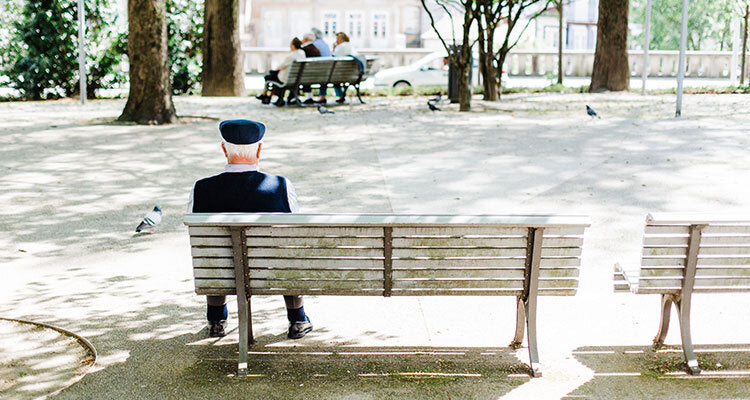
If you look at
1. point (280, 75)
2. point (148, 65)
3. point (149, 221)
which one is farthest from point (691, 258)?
point (280, 75)

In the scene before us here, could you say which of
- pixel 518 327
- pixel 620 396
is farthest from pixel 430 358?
pixel 620 396

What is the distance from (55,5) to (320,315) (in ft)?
55.4

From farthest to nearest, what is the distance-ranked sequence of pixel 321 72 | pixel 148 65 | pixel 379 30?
pixel 379 30
pixel 321 72
pixel 148 65

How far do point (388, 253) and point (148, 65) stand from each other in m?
10.7

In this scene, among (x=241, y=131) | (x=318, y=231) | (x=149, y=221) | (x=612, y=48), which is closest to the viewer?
(x=318, y=231)

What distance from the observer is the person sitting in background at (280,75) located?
727 inches

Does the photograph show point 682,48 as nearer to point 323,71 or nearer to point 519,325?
point 323,71

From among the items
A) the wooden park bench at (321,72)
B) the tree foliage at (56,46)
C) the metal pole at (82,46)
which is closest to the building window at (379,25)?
the tree foliage at (56,46)

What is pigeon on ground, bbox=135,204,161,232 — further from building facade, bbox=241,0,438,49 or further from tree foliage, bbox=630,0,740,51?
building facade, bbox=241,0,438,49

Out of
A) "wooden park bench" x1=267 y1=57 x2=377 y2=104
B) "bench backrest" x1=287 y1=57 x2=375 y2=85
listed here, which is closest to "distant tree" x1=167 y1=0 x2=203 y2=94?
"wooden park bench" x1=267 y1=57 x2=377 y2=104

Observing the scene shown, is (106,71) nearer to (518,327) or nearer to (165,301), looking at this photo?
(165,301)

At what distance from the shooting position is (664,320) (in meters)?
4.89

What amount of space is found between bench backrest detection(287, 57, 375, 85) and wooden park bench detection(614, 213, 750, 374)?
13888 mm

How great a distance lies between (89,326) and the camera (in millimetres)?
5324
